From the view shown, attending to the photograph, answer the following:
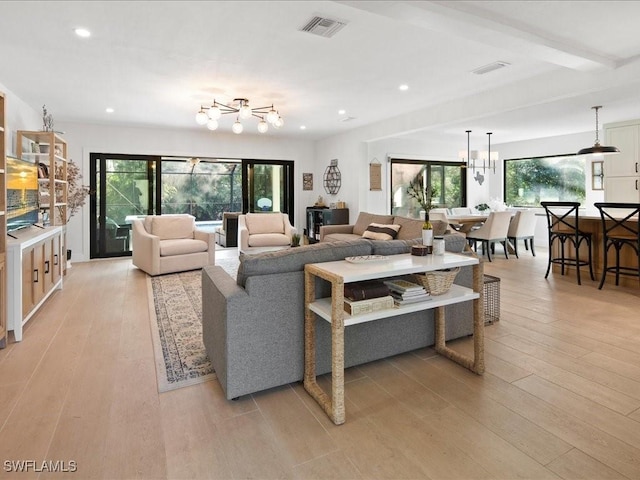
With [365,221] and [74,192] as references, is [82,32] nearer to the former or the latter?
[74,192]

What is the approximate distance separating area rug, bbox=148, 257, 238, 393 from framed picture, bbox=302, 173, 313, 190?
14.0 feet

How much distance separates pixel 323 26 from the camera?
3094mm

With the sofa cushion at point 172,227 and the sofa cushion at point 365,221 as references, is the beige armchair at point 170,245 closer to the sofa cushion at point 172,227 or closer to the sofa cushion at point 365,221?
the sofa cushion at point 172,227

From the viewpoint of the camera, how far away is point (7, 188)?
10.7ft

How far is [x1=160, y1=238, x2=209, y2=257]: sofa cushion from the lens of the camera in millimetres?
5625

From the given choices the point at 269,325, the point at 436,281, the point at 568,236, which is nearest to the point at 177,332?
the point at 269,325

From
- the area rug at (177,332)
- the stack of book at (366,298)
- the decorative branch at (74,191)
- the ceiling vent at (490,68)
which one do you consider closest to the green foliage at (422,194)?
the stack of book at (366,298)

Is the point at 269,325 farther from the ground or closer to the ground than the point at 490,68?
closer to the ground

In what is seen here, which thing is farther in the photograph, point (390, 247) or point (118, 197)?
point (118, 197)

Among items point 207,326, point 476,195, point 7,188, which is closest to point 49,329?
point 7,188

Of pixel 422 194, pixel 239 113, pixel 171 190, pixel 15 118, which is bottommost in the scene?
pixel 422 194

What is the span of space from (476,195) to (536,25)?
7.07m

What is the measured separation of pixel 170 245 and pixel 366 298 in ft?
14.3

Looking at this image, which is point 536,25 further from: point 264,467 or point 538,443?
point 264,467
